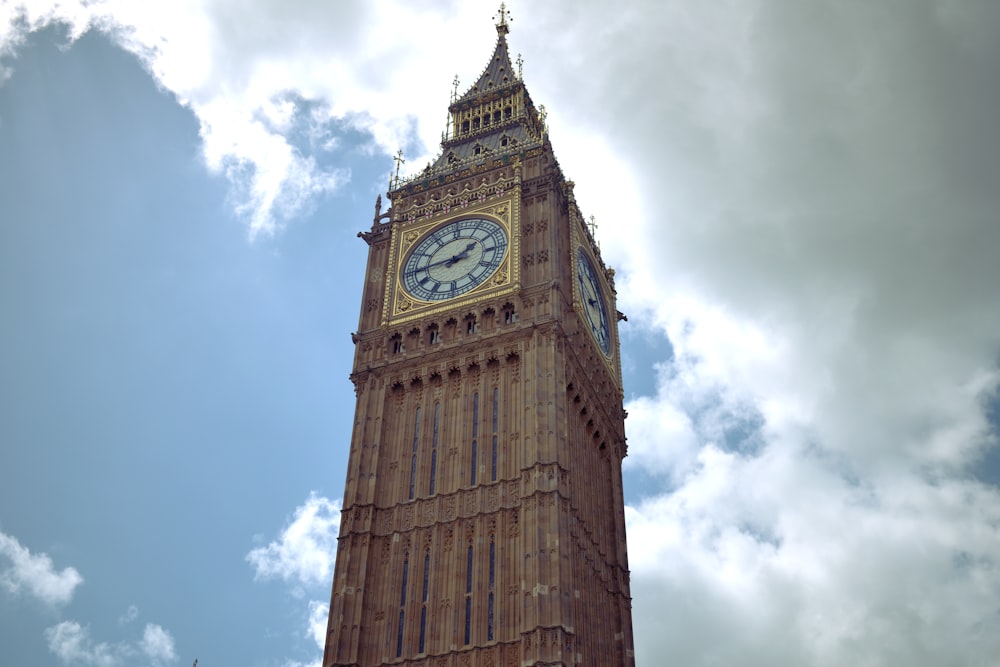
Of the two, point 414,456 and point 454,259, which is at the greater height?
point 454,259

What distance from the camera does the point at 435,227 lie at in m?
65.5

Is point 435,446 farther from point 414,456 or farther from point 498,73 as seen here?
point 498,73

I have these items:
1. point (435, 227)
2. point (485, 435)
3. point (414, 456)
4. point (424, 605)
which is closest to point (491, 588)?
point (424, 605)

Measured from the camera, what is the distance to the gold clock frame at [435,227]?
60750 mm

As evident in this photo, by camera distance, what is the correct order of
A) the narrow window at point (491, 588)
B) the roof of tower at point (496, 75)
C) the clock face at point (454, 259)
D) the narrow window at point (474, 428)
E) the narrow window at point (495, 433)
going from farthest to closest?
the roof of tower at point (496, 75) → the clock face at point (454, 259) → the narrow window at point (474, 428) → the narrow window at point (495, 433) → the narrow window at point (491, 588)

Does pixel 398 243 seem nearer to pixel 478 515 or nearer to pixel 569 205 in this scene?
pixel 569 205

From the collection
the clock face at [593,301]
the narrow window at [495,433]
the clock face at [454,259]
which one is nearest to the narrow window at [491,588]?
the narrow window at [495,433]

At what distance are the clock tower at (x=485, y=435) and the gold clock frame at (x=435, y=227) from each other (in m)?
0.09

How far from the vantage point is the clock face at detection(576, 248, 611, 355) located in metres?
64.8

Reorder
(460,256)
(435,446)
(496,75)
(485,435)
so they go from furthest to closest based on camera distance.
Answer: (496,75)
(460,256)
(435,446)
(485,435)

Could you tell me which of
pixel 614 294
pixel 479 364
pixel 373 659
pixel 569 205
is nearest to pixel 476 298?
pixel 479 364

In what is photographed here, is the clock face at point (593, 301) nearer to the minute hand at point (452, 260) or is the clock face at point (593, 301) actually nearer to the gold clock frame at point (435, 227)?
the gold clock frame at point (435, 227)

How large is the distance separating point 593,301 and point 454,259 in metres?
9.17

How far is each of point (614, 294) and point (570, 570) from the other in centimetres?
2716
